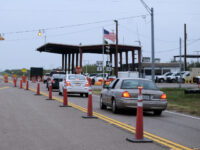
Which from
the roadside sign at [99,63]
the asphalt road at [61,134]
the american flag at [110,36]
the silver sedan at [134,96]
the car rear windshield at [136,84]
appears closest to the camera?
the asphalt road at [61,134]

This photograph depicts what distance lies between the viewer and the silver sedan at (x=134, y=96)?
1442 centimetres

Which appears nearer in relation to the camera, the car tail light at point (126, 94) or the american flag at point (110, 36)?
the car tail light at point (126, 94)

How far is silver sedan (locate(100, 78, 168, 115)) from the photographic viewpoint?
47.3 ft

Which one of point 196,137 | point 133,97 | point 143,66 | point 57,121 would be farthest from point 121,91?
point 143,66

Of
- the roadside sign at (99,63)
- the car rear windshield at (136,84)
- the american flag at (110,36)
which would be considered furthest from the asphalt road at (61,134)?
the american flag at (110,36)

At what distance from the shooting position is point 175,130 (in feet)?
35.7

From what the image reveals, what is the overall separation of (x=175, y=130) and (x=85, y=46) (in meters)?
49.9

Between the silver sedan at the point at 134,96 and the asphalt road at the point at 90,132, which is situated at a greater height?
the silver sedan at the point at 134,96

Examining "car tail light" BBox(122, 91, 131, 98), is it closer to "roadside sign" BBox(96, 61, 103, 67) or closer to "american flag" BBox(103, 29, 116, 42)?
"roadside sign" BBox(96, 61, 103, 67)

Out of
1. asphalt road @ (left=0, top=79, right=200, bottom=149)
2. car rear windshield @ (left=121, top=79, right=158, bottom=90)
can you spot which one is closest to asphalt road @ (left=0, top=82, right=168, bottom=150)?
asphalt road @ (left=0, top=79, right=200, bottom=149)

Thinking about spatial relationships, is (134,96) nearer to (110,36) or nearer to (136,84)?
(136,84)

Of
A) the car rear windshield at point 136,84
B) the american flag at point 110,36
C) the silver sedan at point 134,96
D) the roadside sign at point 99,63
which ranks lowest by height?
the silver sedan at point 134,96

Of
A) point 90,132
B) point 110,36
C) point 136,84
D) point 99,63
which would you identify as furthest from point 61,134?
point 110,36

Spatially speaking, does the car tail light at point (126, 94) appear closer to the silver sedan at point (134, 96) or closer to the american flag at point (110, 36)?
the silver sedan at point (134, 96)
